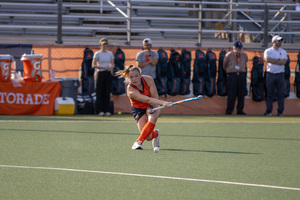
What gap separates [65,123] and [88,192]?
7.67m

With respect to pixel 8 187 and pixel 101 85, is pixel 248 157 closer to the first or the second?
pixel 8 187

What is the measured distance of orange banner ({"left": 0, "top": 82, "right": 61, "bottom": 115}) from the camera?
48.9ft

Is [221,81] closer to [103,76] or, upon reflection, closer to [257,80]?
[257,80]

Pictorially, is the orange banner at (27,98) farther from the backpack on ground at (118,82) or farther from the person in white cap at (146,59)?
the person in white cap at (146,59)

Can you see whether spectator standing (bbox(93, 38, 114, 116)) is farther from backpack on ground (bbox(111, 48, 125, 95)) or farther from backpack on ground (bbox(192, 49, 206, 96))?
backpack on ground (bbox(192, 49, 206, 96))

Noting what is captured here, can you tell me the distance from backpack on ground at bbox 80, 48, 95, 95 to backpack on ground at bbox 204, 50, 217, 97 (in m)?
3.39

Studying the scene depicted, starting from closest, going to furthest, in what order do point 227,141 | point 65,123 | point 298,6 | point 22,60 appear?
point 227,141, point 65,123, point 22,60, point 298,6

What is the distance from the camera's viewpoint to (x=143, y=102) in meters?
8.59

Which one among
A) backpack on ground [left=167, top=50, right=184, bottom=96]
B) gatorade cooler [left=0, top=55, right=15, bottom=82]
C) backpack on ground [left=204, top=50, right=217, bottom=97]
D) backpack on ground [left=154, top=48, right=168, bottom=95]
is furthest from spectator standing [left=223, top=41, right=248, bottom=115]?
gatorade cooler [left=0, top=55, right=15, bottom=82]

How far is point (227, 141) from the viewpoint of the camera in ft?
32.4

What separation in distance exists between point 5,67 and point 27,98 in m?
1.00

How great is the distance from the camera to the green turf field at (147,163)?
5.32 meters

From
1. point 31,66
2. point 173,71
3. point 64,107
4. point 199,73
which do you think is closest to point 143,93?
point 64,107

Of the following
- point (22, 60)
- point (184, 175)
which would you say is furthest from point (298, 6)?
point (184, 175)
